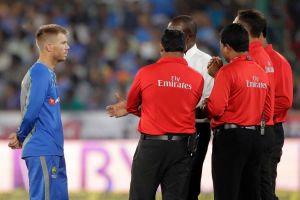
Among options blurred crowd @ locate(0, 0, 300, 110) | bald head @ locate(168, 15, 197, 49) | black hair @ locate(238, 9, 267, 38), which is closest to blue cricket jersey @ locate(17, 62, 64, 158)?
bald head @ locate(168, 15, 197, 49)

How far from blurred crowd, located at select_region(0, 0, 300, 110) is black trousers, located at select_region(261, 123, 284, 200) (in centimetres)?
723

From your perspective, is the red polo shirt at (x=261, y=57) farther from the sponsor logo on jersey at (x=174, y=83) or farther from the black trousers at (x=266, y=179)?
the sponsor logo on jersey at (x=174, y=83)

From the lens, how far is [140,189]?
25.5ft

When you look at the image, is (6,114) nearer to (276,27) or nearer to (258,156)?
(276,27)

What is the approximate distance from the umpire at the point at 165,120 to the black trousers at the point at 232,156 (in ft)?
0.97

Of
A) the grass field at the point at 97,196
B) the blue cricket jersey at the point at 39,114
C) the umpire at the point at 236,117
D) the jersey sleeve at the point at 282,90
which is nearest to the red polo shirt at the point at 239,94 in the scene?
the umpire at the point at 236,117

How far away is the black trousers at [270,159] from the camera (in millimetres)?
8234

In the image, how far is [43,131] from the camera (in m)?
7.85

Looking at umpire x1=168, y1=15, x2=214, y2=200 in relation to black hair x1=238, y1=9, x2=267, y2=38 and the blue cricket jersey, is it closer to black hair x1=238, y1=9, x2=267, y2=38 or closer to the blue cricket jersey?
black hair x1=238, y1=9, x2=267, y2=38

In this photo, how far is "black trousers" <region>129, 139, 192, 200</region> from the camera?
7.75 meters

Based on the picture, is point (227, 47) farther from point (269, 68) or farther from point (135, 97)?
point (135, 97)

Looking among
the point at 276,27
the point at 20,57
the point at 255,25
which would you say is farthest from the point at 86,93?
the point at 255,25

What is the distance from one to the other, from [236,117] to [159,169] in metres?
0.81

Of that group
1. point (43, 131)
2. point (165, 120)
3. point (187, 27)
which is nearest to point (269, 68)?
point (187, 27)
